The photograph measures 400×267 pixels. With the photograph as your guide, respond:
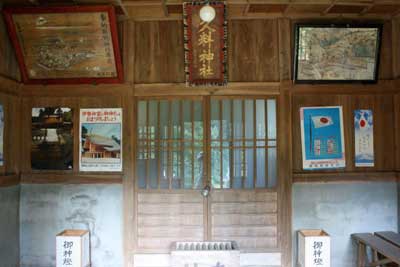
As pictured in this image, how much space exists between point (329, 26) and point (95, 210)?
144 inches

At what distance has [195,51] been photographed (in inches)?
160

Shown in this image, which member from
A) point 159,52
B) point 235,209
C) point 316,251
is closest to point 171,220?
point 235,209

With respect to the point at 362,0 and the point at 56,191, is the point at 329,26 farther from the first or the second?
the point at 56,191

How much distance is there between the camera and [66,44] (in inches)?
160

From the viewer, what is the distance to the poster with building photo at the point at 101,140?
13.9ft

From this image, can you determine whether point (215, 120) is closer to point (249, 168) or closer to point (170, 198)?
point (249, 168)

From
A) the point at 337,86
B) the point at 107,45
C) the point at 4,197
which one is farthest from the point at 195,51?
the point at 4,197

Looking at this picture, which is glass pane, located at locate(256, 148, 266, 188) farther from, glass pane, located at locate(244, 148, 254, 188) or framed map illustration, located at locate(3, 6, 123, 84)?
framed map illustration, located at locate(3, 6, 123, 84)

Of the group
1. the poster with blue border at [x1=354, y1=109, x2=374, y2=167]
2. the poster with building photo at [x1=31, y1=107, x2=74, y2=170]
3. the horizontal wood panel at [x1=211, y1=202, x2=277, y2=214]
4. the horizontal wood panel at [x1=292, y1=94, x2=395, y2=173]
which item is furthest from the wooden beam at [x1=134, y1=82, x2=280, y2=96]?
the horizontal wood panel at [x1=211, y1=202, x2=277, y2=214]

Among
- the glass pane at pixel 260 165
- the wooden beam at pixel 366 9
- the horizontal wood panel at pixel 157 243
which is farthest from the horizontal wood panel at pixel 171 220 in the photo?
the wooden beam at pixel 366 9

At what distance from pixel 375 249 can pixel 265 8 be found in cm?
298

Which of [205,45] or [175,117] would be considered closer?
[205,45]

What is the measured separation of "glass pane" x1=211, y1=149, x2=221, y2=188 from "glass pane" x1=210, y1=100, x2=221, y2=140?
0.20m

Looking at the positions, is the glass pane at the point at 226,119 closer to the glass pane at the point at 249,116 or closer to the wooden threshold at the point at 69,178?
the glass pane at the point at 249,116
